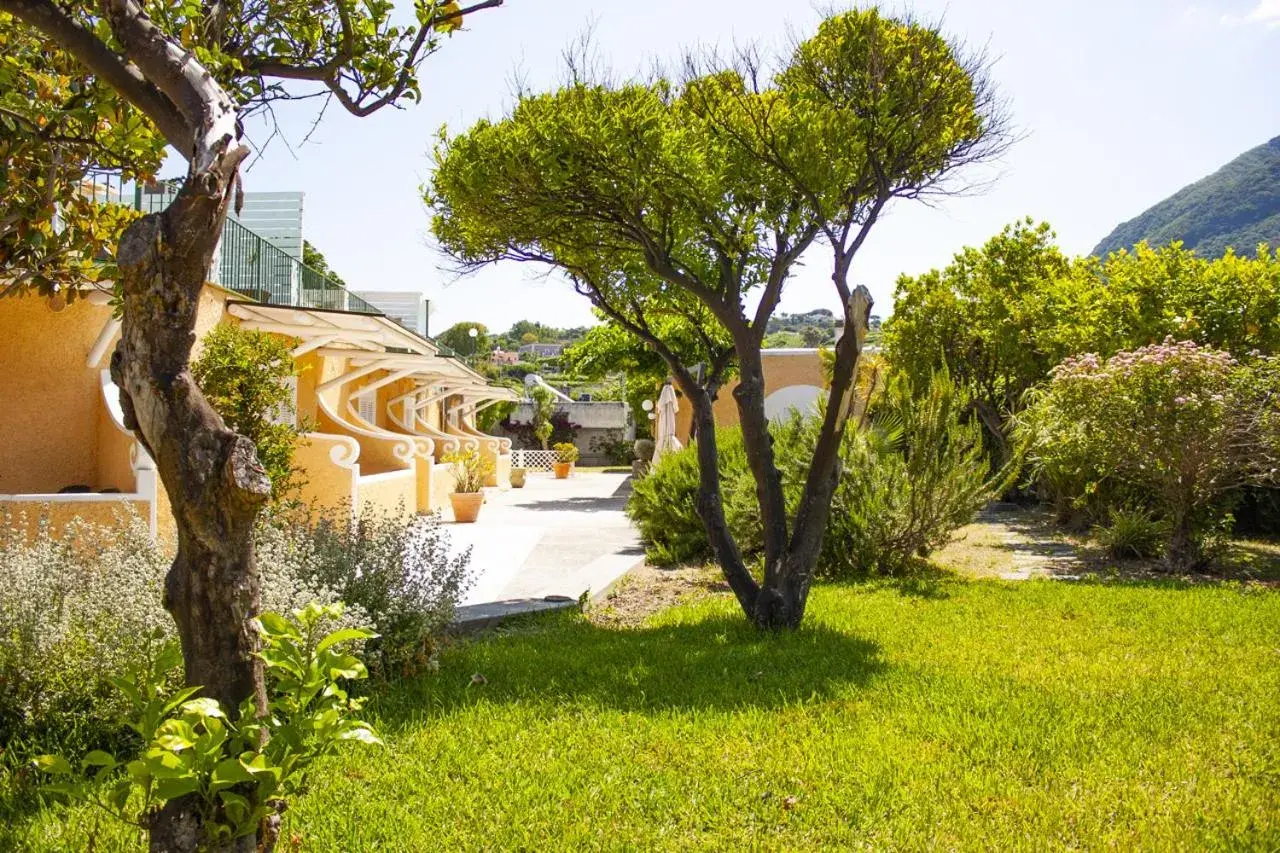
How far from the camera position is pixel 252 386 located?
7.30m

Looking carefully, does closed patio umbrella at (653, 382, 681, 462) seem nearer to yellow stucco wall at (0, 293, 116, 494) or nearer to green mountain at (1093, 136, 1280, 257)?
yellow stucco wall at (0, 293, 116, 494)

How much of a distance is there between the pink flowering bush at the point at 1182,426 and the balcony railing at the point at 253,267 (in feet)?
29.4

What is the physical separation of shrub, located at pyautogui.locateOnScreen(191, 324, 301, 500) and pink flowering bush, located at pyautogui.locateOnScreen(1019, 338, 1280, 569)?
751cm

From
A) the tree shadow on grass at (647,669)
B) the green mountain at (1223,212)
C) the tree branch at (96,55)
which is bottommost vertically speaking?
the tree shadow on grass at (647,669)

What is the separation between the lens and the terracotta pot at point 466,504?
14711mm

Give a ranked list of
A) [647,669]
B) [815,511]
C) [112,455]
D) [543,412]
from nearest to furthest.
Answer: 1. [647,669]
2. [815,511]
3. [112,455]
4. [543,412]

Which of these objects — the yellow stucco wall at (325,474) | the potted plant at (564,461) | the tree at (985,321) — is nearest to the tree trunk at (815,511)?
the yellow stucco wall at (325,474)

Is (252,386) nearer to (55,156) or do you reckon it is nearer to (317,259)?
(55,156)

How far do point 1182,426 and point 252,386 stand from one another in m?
8.69

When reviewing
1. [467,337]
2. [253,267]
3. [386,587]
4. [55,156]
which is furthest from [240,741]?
[467,337]

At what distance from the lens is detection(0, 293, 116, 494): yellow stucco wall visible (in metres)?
8.42

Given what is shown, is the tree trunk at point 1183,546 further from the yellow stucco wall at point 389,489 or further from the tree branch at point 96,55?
the tree branch at point 96,55

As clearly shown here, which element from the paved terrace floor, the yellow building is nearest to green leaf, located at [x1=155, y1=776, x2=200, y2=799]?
the paved terrace floor

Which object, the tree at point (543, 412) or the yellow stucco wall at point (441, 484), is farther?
the tree at point (543, 412)
